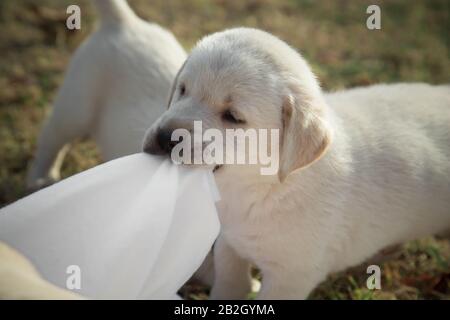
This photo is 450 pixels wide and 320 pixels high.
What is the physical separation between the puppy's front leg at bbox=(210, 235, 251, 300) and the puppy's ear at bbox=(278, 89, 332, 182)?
0.72 meters

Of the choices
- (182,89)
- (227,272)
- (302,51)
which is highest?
(302,51)

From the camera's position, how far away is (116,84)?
3740 millimetres

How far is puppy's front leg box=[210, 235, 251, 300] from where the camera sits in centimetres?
319

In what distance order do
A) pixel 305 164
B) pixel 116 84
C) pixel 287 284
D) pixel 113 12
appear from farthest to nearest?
1. pixel 113 12
2. pixel 116 84
3. pixel 287 284
4. pixel 305 164

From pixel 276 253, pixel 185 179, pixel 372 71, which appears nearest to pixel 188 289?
pixel 276 253

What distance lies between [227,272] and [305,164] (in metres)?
0.91

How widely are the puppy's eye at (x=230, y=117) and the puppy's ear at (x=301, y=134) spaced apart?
Result: 212 mm

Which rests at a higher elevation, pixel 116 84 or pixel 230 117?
pixel 116 84

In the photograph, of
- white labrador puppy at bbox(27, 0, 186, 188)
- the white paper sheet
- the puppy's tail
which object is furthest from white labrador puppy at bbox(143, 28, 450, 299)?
the puppy's tail
